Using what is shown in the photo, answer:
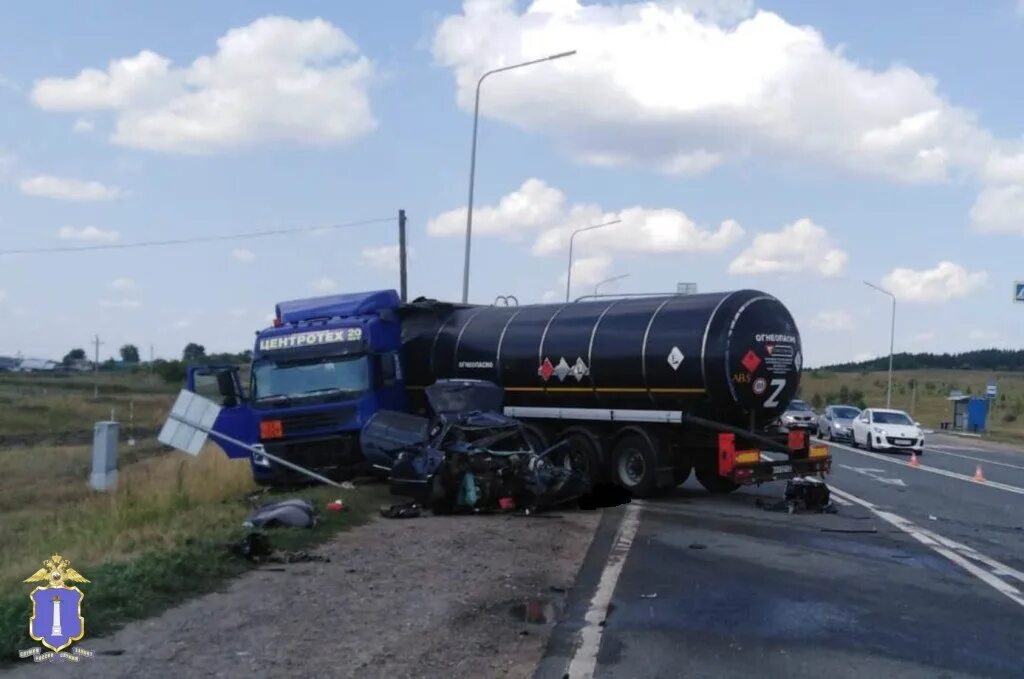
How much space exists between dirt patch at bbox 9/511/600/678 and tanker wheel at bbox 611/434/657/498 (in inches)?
212

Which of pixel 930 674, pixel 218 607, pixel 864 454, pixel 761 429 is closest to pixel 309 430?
pixel 761 429

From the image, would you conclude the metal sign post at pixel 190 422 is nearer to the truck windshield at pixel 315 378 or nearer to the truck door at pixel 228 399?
the truck door at pixel 228 399

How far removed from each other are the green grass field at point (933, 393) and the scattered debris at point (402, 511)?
3888 centimetres

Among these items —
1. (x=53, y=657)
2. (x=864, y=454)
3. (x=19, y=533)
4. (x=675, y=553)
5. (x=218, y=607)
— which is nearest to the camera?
(x=53, y=657)

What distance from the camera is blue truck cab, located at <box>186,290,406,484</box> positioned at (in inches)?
717

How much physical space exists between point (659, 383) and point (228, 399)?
7217 mm

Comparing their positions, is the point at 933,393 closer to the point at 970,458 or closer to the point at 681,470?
the point at 970,458

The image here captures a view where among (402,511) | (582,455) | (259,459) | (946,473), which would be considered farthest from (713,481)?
(946,473)

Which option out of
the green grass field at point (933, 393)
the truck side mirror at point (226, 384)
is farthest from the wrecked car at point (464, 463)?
the green grass field at point (933, 393)

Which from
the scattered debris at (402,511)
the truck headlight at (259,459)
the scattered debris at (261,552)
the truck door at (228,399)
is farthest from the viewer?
the truck door at (228,399)

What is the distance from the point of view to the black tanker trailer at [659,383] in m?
16.8

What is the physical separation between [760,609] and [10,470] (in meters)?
23.2

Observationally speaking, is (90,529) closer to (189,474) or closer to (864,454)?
(189,474)

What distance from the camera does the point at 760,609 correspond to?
9.11 meters
